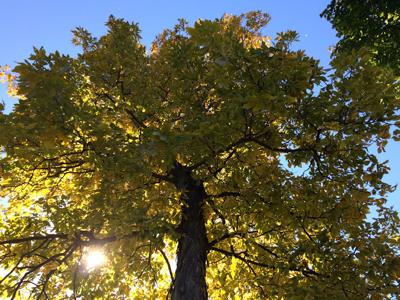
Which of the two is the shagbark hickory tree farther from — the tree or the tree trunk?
the tree

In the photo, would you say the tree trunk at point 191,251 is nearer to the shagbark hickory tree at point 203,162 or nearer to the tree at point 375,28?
the shagbark hickory tree at point 203,162

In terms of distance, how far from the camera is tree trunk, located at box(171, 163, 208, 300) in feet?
11.9

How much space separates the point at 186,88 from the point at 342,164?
3030 millimetres

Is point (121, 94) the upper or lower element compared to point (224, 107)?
upper

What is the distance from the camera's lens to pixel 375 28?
28.4 ft

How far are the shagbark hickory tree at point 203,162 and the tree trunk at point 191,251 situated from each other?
2cm

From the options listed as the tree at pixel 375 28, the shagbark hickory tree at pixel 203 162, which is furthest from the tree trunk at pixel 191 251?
the tree at pixel 375 28

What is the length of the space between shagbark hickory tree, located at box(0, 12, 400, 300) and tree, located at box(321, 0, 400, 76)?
712 centimetres

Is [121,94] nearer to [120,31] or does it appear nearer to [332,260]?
[120,31]

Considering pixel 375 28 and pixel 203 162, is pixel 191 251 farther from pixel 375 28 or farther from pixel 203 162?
pixel 375 28

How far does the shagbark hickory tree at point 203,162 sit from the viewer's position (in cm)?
274

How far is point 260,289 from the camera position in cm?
473

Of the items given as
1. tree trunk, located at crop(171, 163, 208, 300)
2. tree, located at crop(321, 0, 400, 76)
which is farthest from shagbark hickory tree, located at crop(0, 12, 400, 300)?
tree, located at crop(321, 0, 400, 76)

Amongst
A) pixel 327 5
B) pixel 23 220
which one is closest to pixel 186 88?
pixel 23 220
